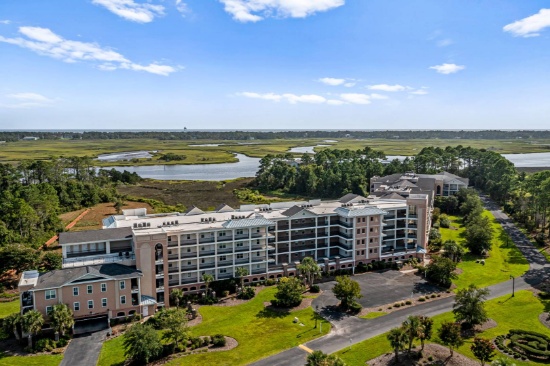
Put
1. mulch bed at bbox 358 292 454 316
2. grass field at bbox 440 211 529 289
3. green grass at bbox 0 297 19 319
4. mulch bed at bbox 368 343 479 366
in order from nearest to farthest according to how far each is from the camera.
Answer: mulch bed at bbox 368 343 479 366, green grass at bbox 0 297 19 319, mulch bed at bbox 358 292 454 316, grass field at bbox 440 211 529 289

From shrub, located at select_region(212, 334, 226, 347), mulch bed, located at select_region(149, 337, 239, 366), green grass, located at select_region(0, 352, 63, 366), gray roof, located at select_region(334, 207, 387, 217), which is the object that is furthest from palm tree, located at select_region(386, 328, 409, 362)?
green grass, located at select_region(0, 352, 63, 366)

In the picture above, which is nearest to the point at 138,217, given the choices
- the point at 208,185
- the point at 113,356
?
the point at 113,356

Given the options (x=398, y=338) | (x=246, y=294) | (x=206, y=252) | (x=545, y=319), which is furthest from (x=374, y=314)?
(x=206, y=252)

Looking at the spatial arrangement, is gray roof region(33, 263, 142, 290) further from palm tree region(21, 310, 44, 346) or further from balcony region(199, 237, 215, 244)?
balcony region(199, 237, 215, 244)

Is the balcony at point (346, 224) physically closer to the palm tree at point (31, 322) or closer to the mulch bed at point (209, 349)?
the mulch bed at point (209, 349)

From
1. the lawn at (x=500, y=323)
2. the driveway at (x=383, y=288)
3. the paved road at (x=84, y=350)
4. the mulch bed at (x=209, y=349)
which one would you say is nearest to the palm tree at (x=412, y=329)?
the lawn at (x=500, y=323)

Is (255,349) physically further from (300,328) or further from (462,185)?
(462,185)

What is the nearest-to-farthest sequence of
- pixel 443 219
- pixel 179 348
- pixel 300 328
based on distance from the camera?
pixel 179 348
pixel 300 328
pixel 443 219
